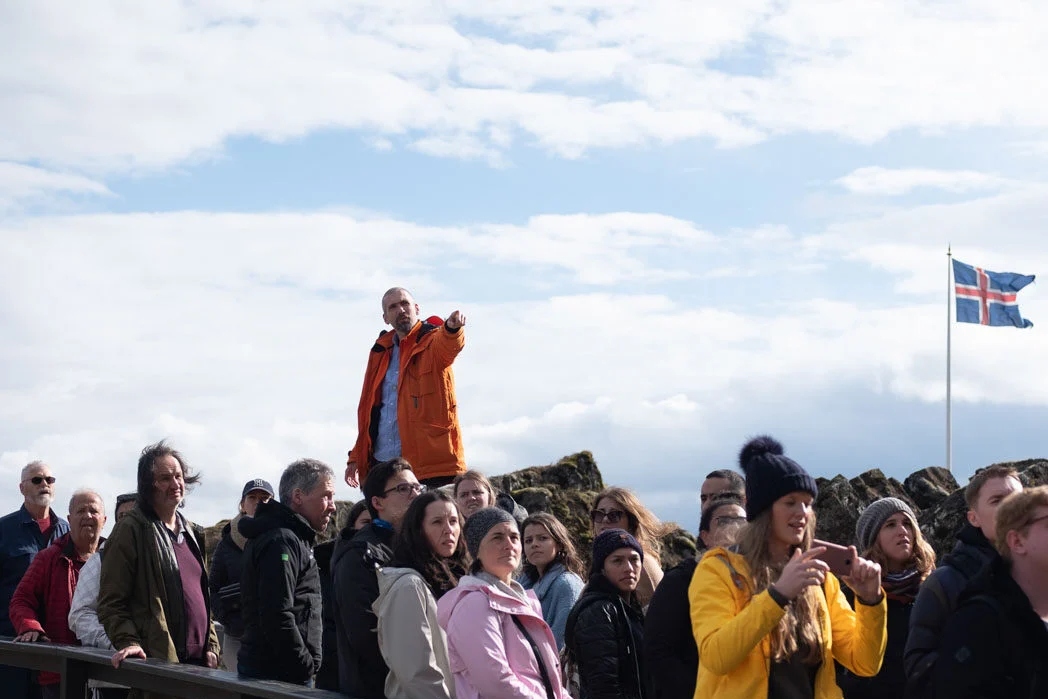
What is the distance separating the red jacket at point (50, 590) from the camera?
8531 mm

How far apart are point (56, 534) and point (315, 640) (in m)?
3.51

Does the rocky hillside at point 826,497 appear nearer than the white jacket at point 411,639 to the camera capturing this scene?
No

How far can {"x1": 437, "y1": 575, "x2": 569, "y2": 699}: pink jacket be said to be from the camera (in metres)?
5.51

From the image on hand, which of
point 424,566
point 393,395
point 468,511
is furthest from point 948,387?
point 424,566

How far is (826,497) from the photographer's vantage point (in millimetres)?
14766

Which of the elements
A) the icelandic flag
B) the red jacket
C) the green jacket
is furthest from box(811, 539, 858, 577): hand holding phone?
the icelandic flag

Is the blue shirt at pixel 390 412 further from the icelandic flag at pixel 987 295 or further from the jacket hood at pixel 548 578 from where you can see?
the icelandic flag at pixel 987 295

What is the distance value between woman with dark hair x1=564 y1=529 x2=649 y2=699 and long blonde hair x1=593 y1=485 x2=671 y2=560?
936 mm

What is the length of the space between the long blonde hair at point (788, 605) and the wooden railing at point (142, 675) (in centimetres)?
171

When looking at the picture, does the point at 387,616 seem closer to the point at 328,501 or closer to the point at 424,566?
the point at 424,566

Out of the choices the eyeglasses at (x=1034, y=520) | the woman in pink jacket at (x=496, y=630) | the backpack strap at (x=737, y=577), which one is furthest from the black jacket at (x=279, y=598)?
the eyeglasses at (x=1034, y=520)

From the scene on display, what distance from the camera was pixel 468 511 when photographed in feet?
26.3

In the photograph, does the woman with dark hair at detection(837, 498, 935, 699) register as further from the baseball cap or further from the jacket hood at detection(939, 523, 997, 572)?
the baseball cap

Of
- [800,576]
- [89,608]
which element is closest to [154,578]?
[89,608]
